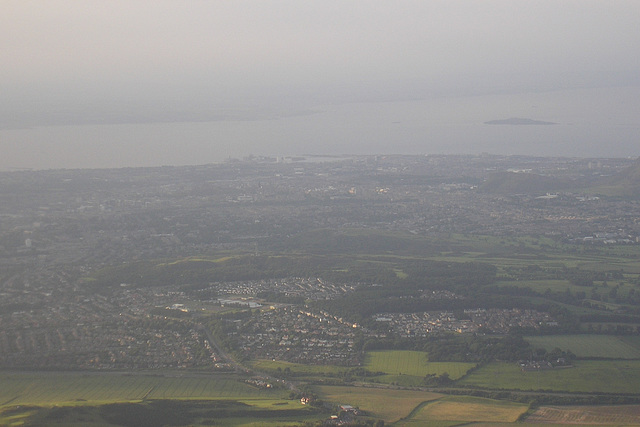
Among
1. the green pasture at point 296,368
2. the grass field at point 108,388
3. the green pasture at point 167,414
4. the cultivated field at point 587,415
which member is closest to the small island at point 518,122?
the green pasture at point 296,368

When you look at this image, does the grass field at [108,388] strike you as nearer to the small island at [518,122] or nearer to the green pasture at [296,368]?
the green pasture at [296,368]

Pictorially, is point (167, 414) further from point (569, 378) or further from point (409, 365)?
point (569, 378)

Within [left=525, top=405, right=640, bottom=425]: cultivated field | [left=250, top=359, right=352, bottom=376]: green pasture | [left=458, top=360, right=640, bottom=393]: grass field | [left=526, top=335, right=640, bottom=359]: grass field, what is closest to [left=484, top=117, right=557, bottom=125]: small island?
[left=526, top=335, right=640, bottom=359]: grass field

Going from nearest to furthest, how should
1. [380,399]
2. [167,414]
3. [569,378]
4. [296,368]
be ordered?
1. [167,414]
2. [380,399]
3. [569,378]
4. [296,368]

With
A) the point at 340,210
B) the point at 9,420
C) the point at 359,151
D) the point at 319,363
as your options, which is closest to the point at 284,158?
the point at 359,151

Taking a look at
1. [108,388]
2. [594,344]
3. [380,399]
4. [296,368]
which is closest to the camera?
[380,399]

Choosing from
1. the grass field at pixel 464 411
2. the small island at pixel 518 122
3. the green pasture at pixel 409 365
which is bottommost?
the grass field at pixel 464 411

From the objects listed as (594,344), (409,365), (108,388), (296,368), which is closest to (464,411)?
(409,365)
